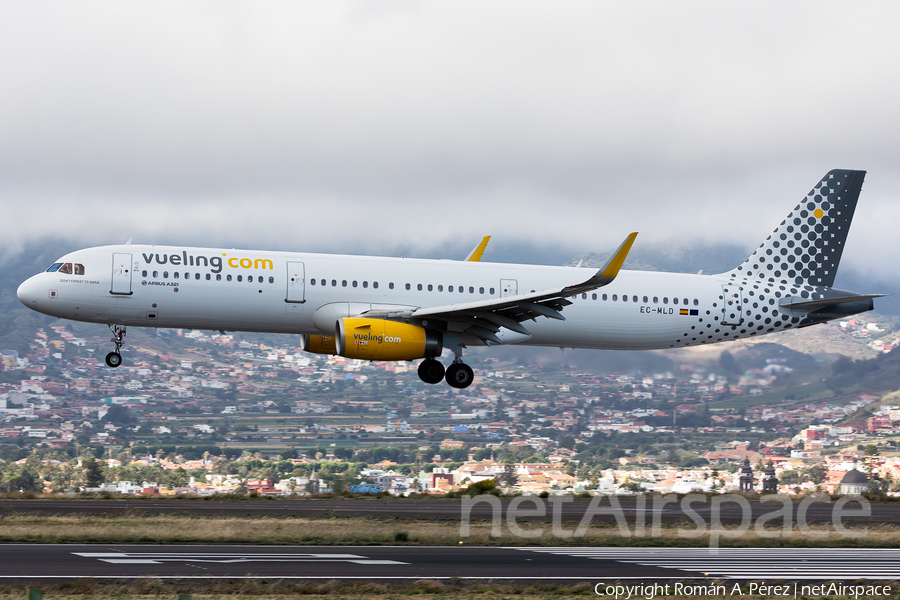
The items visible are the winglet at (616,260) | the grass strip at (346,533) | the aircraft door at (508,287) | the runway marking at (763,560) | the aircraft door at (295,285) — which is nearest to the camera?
the runway marking at (763,560)

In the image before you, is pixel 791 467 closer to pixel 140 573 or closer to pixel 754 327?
pixel 754 327

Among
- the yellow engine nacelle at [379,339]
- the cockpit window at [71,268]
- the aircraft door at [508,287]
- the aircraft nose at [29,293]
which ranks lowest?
the yellow engine nacelle at [379,339]

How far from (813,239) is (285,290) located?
74.4ft

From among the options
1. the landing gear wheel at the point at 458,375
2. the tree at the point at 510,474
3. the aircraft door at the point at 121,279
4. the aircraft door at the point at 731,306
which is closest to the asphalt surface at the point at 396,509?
the landing gear wheel at the point at 458,375

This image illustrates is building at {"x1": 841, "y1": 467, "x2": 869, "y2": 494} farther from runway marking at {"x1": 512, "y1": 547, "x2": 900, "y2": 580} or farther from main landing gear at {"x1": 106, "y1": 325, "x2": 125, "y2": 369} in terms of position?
main landing gear at {"x1": 106, "y1": 325, "x2": 125, "y2": 369}

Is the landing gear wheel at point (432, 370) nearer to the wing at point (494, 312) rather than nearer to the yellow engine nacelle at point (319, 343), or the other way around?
the wing at point (494, 312)

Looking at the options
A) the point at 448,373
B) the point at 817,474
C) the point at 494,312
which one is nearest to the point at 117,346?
the point at 448,373

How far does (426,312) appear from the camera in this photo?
3531cm

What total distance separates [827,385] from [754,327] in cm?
869

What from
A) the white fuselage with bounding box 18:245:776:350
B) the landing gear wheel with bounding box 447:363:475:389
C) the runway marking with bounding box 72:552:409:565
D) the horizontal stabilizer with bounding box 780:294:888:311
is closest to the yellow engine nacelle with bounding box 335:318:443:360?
the white fuselage with bounding box 18:245:776:350

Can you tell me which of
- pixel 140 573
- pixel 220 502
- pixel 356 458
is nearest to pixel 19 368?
pixel 356 458

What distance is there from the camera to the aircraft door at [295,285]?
3569 centimetres

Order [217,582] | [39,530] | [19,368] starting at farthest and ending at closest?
[19,368], [39,530], [217,582]

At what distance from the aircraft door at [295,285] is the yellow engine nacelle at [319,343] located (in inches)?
145
